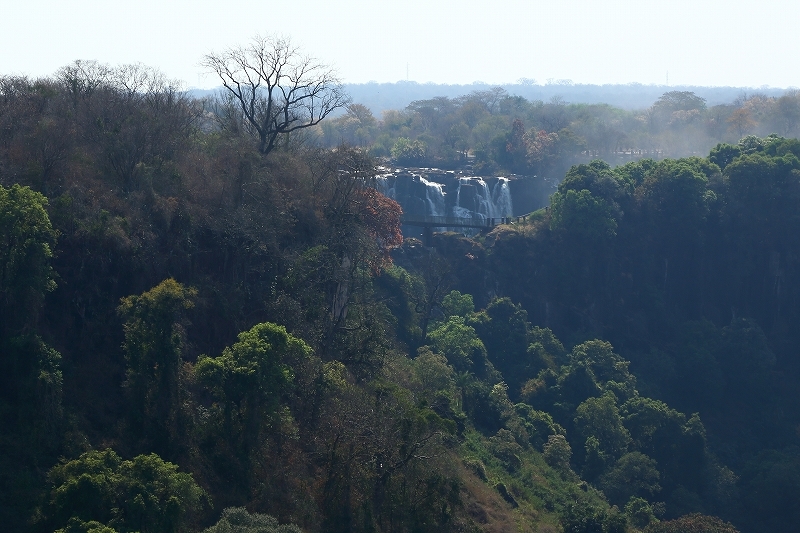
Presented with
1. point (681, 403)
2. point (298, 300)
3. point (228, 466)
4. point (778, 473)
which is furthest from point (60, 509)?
point (681, 403)

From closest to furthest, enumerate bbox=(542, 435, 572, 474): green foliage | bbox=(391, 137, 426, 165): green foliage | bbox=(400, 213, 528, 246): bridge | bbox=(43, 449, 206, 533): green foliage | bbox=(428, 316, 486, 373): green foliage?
bbox=(43, 449, 206, 533): green foliage, bbox=(542, 435, 572, 474): green foliage, bbox=(428, 316, 486, 373): green foliage, bbox=(400, 213, 528, 246): bridge, bbox=(391, 137, 426, 165): green foliage

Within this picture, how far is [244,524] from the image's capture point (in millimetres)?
19234

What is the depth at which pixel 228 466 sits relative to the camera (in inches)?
894

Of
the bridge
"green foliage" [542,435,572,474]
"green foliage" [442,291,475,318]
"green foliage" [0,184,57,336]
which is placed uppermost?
"green foliage" [0,184,57,336]

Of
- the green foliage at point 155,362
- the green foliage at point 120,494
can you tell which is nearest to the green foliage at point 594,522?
the green foliage at point 155,362

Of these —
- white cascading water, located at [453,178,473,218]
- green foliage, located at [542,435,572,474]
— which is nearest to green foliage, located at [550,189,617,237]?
white cascading water, located at [453,178,473,218]

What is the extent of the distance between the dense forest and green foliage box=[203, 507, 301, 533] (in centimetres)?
9

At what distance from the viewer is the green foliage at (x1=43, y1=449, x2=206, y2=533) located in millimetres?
18391

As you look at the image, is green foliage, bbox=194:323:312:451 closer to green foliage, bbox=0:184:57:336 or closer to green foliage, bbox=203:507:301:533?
green foliage, bbox=203:507:301:533

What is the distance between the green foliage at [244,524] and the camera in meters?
18.7

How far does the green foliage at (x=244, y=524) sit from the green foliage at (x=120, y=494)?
2.64ft

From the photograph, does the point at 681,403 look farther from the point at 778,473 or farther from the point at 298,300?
the point at 298,300

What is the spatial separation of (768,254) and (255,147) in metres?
32.4

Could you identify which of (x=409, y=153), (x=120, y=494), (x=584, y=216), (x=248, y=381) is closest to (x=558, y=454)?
(x=248, y=381)
